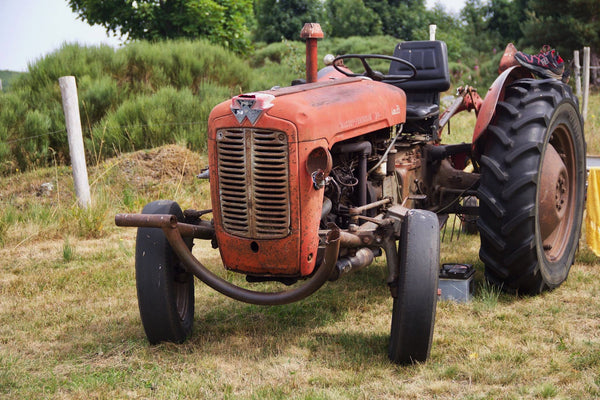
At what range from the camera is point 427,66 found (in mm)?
5270

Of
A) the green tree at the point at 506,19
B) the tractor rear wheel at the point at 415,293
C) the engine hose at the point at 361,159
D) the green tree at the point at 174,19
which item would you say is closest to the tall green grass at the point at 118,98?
the green tree at the point at 174,19

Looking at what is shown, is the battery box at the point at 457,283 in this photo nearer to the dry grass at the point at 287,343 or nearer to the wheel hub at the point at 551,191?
the dry grass at the point at 287,343

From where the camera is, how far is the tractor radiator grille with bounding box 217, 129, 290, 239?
3.35 metres

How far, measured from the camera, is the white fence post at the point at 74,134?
7012mm

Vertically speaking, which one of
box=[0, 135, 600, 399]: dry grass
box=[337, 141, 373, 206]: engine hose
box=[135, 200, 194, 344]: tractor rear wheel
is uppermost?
box=[337, 141, 373, 206]: engine hose

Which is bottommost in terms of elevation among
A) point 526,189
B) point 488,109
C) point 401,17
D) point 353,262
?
point 353,262

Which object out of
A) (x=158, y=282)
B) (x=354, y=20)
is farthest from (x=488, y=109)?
(x=354, y=20)

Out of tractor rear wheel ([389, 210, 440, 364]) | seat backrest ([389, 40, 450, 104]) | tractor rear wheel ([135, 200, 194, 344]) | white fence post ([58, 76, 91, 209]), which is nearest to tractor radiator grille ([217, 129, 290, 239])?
tractor rear wheel ([135, 200, 194, 344])

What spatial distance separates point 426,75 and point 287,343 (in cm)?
242

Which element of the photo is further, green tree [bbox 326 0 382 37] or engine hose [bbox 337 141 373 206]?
green tree [bbox 326 0 382 37]

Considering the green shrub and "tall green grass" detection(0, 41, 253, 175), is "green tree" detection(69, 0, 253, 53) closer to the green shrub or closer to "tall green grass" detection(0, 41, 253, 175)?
"tall green grass" detection(0, 41, 253, 175)

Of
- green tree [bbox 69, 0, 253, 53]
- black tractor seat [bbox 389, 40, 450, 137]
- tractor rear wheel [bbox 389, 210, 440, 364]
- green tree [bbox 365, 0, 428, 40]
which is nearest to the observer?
tractor rear wheel [bbox 389, 210, 440, 364]

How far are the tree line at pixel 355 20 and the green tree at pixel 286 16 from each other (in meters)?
0.04

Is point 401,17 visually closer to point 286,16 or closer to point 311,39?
point 286,16
